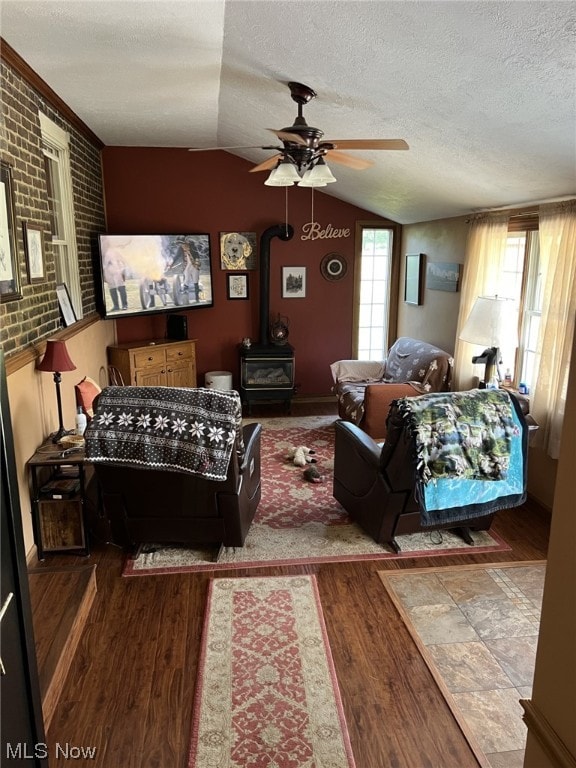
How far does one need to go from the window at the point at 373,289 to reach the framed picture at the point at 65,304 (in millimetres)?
3898

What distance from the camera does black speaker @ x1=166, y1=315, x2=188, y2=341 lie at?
A: 6.79m

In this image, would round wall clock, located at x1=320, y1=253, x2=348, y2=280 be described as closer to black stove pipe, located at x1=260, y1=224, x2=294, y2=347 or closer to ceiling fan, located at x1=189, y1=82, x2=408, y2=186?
black stove pipe, located at x1=260, y1=224, x2=294, y2=347

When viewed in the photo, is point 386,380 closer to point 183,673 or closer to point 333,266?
point 333,266

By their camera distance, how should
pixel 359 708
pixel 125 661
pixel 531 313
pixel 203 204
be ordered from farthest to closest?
1. pixel 203 204
2. pixel 531 313
3. pixel 125 661
4. pixel 359 708

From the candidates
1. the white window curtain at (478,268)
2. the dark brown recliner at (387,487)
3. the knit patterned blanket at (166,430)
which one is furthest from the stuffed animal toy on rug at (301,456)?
the knit patterned blanket at (166,430)

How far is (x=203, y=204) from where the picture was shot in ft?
22.4

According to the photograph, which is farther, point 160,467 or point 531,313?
point 531,313

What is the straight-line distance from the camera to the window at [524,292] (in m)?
4.59

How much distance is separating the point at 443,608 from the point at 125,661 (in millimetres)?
1731

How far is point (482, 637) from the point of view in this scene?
2.88 metres

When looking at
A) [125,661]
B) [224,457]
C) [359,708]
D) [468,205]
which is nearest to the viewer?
[359,708]

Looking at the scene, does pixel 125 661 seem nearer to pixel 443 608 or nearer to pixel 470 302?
pixel 443 608

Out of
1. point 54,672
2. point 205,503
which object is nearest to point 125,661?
point 54,672

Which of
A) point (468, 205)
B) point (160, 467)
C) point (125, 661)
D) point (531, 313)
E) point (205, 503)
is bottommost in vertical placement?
point (125, 661)
